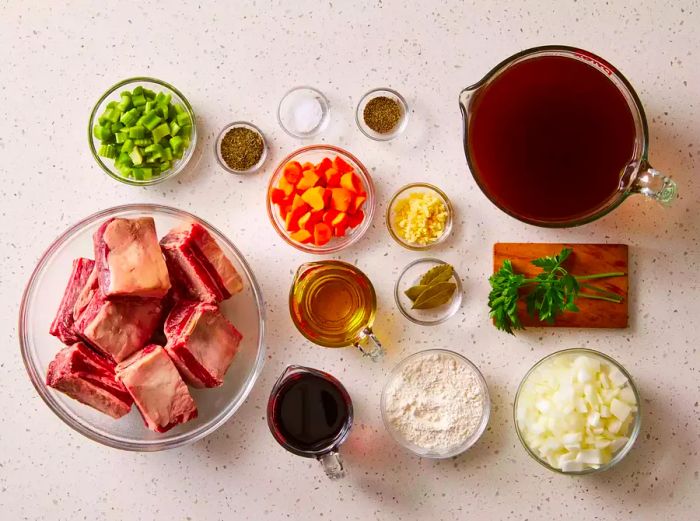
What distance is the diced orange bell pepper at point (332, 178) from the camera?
1.99 m

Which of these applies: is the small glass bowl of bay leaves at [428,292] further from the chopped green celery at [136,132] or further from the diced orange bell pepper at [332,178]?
the chopped green celery at [136,132]

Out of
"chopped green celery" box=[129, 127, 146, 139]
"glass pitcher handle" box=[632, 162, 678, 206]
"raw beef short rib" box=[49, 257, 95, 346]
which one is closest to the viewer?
"glass pitcher handle" box=[632, 162, 678, 206]

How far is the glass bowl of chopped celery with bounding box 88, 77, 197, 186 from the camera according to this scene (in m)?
1.98

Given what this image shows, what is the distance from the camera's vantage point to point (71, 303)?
73.8 inches

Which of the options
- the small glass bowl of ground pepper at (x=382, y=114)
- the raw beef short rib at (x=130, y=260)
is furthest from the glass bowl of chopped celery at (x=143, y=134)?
the small glass bowl of ground pepper at (x=382, y=114)

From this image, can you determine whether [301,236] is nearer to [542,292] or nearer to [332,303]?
[332,303]

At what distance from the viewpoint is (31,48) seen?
6.78ft

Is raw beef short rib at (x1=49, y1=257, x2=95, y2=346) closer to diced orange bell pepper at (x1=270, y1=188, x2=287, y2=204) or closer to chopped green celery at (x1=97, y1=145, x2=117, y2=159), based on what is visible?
chopped green celery at (x1=97, y1=145, x2=117, y2=159)

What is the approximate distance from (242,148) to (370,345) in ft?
2.04

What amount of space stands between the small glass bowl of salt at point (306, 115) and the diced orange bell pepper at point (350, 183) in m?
0.16

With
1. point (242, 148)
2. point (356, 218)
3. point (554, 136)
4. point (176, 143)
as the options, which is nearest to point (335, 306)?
point (356, 218)

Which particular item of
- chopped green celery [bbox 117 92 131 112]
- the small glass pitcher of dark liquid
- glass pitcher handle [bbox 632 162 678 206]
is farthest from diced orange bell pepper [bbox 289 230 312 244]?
glass pitcher handle [bbox 632 162 678 206]

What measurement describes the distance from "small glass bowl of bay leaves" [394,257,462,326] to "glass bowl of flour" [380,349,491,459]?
10 cm

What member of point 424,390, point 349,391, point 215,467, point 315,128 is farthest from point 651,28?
point 215,467
